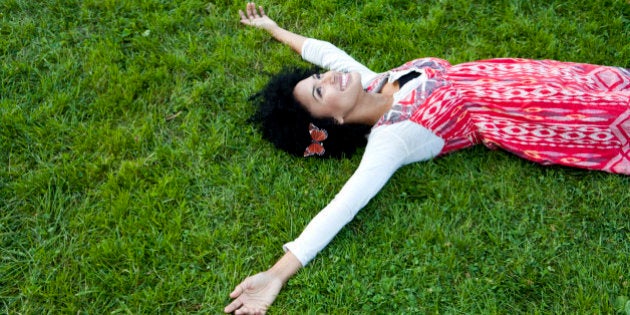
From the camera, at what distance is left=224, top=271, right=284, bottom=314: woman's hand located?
3.38m

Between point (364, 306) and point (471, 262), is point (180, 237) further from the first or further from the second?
point (471, 262)

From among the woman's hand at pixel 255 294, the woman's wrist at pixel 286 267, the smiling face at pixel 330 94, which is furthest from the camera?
the smiling face at pixel 330 94

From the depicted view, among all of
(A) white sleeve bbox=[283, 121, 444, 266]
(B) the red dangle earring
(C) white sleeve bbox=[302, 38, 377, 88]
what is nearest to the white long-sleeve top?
(A) white sleeve bbox=[283, 121, 444, 266]

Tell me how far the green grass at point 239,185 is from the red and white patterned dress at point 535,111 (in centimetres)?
13

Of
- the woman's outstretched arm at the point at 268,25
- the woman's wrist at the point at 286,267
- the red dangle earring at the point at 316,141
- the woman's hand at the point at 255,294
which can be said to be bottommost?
the woman's hand at the point at 255,294

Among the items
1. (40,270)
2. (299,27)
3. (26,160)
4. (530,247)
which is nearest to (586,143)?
(530,247)

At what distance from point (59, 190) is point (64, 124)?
1.92ft

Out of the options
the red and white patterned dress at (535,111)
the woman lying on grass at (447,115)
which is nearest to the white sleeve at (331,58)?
the woman lying on grass at (447,115)

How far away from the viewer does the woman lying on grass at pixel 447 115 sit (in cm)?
380

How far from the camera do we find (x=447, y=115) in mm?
3969

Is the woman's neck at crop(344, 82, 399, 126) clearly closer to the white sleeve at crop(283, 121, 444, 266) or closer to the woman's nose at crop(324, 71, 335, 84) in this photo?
the white sleeve at crop(283, 121, 444, 266)

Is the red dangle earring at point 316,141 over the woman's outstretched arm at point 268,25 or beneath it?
beneath

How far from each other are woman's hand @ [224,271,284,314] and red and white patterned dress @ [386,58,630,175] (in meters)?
1.44

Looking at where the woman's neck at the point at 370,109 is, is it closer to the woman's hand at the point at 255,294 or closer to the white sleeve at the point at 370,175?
the white sleeve at the point at 370,175
